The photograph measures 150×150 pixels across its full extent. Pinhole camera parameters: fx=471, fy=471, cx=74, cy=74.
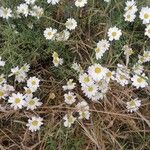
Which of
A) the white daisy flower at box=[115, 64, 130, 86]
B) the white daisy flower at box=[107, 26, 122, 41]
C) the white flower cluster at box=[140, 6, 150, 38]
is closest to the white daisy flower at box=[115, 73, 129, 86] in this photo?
the white daisy flower at box=[115, 64, 130, 86]

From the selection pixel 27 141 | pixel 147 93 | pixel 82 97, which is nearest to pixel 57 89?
pixel 82 97

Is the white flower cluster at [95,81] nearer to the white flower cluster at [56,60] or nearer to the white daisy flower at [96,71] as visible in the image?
the white daisy flower at [96,71]

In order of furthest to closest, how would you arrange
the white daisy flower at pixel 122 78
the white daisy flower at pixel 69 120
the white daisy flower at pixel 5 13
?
1. the white daisy flower at pixel 5 13
2. the white daisy flower at pixel 122 78
3. the white daisy flower at pixel 69 120

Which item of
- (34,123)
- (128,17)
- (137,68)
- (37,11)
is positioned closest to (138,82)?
(137,68)

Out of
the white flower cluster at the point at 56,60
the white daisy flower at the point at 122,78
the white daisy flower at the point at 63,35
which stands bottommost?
the white daisy flower at the point at 122,78

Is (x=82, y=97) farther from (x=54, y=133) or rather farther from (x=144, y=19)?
(x=144, y=19)

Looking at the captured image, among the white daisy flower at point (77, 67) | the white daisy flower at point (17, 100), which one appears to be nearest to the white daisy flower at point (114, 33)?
the white daisy flower at point (77, 67)
